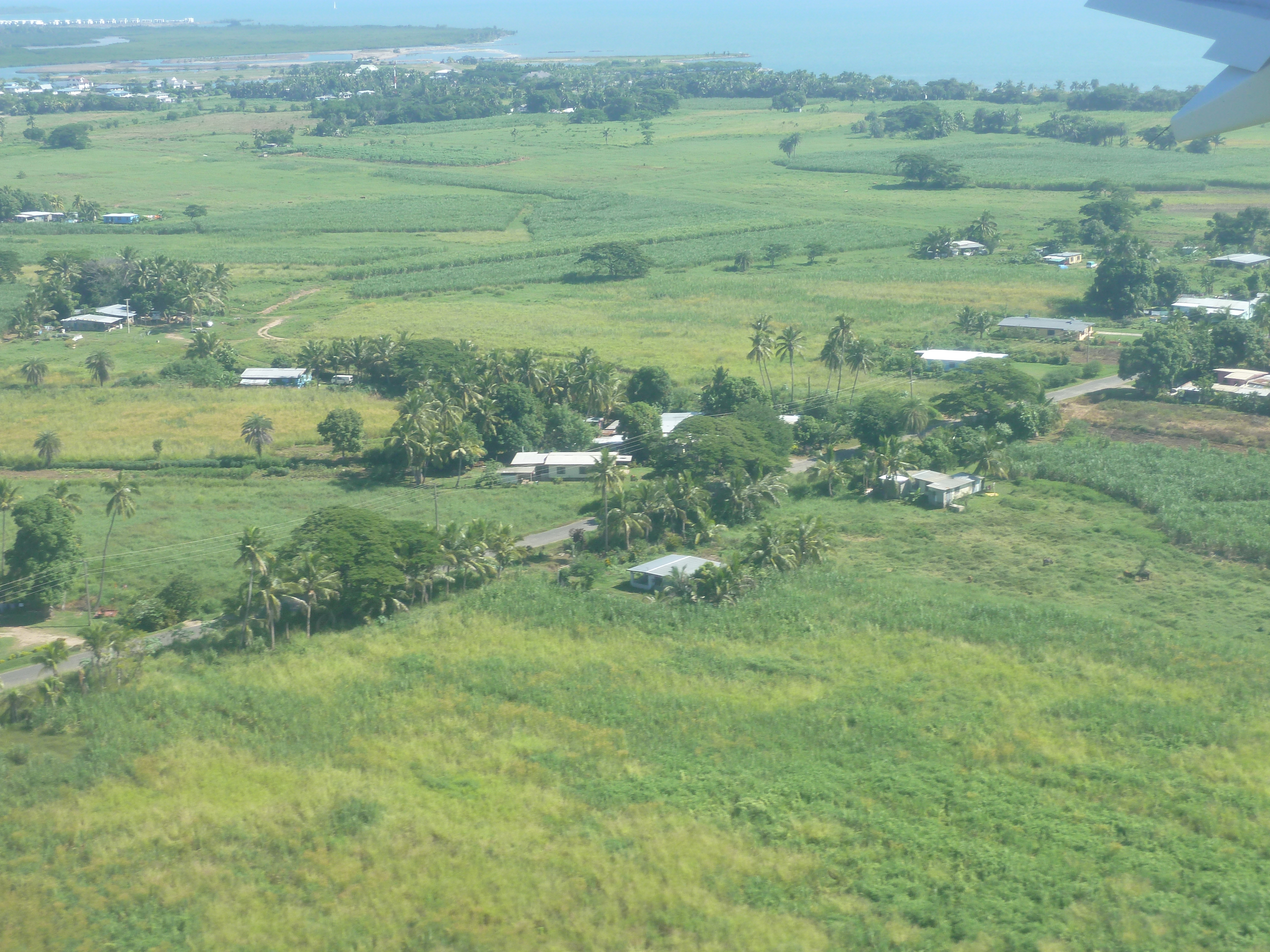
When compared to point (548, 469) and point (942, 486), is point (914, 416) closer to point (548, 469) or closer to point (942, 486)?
point (942, 486)

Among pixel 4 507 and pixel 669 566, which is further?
pixel 669 566

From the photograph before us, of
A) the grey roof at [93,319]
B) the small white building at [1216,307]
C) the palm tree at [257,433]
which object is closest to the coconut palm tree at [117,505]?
the palm tree at [257,433]

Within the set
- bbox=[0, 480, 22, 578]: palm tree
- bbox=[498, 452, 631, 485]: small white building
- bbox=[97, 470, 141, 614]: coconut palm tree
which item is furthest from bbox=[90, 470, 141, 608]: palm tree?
bbox=[498, 452, 631, 485]: small white building

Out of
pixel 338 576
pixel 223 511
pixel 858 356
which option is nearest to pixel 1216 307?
pixel 858 356

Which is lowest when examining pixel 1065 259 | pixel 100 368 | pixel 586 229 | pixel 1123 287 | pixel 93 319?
pixel 100 368

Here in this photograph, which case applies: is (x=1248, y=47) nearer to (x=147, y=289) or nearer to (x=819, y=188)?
(x=147, y=289)

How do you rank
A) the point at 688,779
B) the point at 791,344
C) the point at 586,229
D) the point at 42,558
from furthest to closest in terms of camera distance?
the point at 586,229, the point at 791,344, the point at 42,558, the point at 688,779

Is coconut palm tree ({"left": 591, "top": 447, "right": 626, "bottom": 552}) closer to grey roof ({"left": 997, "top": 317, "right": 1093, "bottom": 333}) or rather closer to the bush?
grey roof ({"left": 997, "top": 317, "right": 1093, "bottom": 333})
